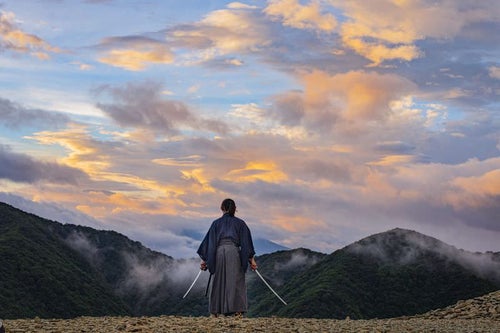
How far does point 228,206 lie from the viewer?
23.9m

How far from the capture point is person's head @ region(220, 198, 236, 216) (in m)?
23.8

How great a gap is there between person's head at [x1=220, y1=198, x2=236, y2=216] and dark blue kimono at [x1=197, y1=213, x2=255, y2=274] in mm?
148

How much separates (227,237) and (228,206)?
1105mm

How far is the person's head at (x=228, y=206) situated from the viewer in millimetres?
23844

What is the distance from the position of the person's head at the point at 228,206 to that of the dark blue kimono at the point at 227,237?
0.15 metres

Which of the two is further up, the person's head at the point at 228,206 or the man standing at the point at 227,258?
the person's head at the point at 228,206

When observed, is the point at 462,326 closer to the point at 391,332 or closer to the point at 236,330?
the point at 391,332

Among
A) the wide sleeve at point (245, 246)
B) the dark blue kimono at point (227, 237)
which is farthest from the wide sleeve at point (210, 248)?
the wide sleeve at point (245, 246)

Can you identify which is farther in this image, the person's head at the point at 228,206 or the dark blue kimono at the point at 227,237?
the person's head at the point at 228,206

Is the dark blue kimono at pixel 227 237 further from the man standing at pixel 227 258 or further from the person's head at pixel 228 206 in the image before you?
the person's head at pixel 228 206

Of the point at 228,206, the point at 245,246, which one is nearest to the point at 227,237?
the point at 245,246

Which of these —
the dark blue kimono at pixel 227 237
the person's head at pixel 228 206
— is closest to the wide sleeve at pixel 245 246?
the dark blue kimono at pixel 227 237

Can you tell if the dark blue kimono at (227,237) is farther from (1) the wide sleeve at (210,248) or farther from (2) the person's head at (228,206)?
(2) the person's head at (228,206)

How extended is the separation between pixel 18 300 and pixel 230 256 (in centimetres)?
17769
